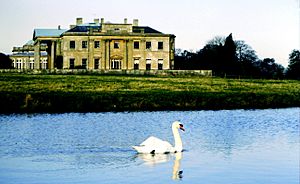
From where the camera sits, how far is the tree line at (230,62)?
84.1m

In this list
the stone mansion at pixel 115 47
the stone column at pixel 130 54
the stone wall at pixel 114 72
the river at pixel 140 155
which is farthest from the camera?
the stone column at pixel 130 54

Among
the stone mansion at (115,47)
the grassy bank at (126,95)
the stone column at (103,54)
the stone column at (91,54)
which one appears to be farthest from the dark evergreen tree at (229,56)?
the grassy bank at (126,95)

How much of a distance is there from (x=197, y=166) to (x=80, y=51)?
67.0 meters

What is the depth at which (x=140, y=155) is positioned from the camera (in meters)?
18.7

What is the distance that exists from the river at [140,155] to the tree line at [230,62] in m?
42.8

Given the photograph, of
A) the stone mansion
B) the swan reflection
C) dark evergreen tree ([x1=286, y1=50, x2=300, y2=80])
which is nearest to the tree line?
dark evergreen tree ([x1=286, y1=50, x2=300, y2=80])

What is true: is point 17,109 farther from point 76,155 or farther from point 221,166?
point 221,166

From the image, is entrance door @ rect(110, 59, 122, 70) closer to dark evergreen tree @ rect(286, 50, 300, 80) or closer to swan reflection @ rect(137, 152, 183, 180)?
dark evergreen tree @ rect(286, 50, 300, 80)

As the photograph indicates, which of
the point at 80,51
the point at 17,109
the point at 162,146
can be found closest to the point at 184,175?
the point at 162,146

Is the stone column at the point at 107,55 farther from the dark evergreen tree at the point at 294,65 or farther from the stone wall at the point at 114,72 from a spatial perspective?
the dark evergreen tree at the point at 294,65

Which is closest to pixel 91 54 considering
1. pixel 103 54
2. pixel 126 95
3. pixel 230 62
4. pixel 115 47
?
pixel 103 54

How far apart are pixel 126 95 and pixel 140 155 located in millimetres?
23576

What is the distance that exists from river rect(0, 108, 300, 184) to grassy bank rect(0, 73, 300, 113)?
4.24 m

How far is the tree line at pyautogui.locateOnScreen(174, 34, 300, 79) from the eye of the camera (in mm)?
84106
